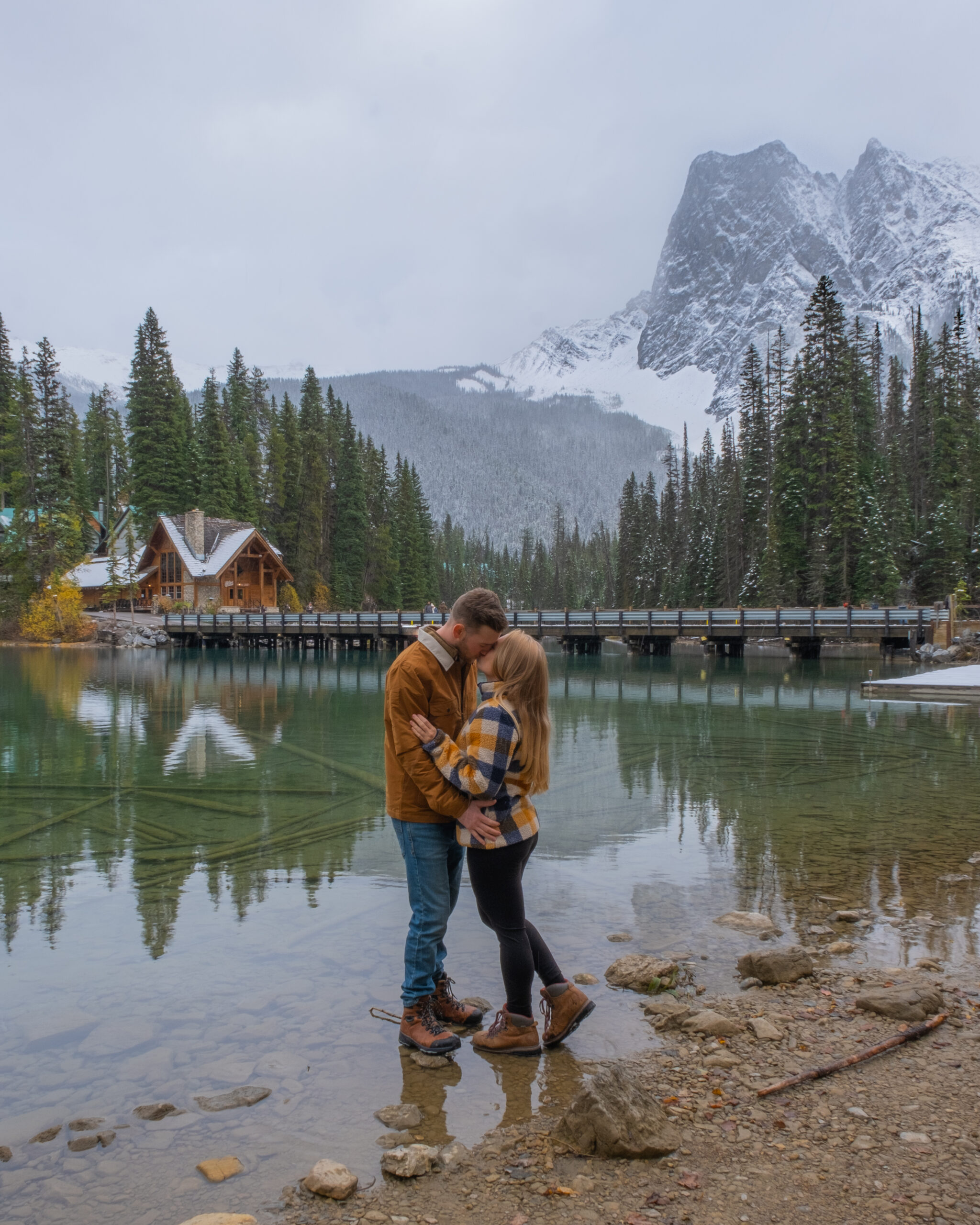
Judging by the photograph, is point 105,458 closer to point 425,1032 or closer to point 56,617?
point 56,617

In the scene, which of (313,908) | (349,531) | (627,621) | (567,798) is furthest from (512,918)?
(349,531)

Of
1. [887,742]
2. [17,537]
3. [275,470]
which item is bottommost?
[887,742]

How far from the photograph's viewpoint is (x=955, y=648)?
3619 cm

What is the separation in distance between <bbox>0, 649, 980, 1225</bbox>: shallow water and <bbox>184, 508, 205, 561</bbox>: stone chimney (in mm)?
47366

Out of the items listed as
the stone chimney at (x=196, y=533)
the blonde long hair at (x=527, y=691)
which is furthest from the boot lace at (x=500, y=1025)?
the stone chimney at (x=196, y=533)

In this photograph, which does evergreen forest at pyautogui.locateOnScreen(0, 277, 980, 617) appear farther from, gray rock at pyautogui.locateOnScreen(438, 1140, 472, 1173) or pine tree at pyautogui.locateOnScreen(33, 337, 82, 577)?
gray rock at pyautogui.locateOnScreen(438, 1140, 472, 1173)

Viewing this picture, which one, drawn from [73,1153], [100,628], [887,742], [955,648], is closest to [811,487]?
[955,648]

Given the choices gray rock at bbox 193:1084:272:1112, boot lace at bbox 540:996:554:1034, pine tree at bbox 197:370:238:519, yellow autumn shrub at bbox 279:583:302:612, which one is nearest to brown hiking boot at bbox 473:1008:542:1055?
boot lace at bbox 540:996:554:1034

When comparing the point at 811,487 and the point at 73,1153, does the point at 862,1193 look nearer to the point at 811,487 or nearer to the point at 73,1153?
the point at 73,1153

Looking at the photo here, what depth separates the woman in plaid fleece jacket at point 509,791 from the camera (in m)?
3.87

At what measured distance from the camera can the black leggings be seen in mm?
4020

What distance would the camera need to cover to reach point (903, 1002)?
14.3 ft

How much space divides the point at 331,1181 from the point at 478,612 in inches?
86.4

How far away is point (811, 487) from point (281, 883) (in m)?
47.5
